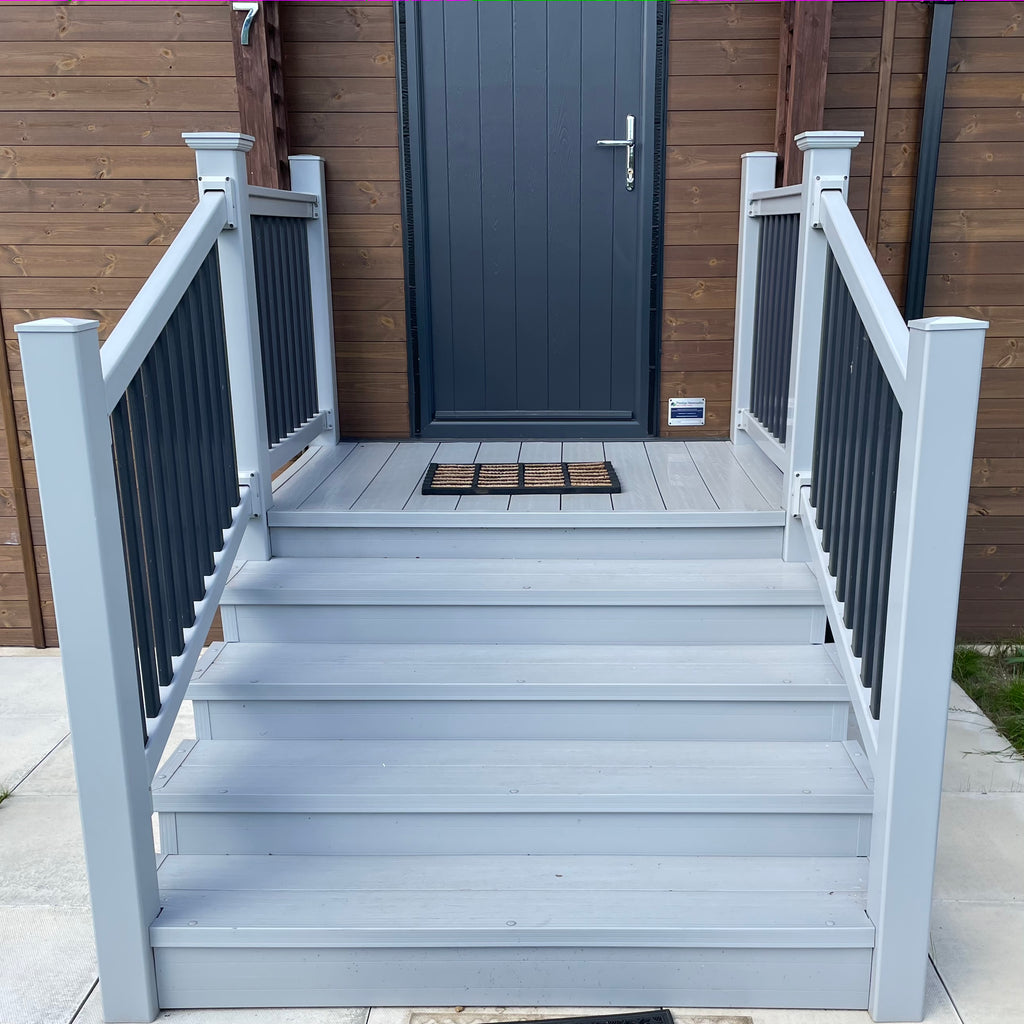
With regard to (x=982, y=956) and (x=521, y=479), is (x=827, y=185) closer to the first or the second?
(x=521, y=479)

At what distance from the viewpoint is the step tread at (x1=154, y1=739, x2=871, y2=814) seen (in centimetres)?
206

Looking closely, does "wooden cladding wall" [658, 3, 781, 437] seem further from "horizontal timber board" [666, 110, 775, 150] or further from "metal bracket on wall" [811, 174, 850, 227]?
"metal bracket on wall" [811, 174, 850, 227]

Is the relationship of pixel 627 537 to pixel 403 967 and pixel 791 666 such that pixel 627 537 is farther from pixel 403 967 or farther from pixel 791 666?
pixel 403 967

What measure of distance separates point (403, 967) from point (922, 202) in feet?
10.2

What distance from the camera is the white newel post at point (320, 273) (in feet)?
11.1

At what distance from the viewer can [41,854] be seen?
2475 mm

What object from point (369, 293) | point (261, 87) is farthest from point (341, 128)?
point (369, 293)

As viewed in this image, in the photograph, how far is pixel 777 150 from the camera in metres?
3.33

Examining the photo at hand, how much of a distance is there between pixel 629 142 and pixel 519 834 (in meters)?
2.39

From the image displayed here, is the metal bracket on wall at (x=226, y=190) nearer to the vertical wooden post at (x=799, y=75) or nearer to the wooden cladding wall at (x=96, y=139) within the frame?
the wooden cladding wall at (x=96, y=139)

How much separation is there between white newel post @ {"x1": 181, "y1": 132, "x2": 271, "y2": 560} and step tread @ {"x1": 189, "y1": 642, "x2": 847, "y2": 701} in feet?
1.36

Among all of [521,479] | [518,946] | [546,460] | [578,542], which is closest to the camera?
[518,946]

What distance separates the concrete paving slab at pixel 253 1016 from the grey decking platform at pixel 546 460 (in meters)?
1.24

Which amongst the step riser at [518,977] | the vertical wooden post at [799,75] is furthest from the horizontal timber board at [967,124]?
the step riser at [518,977]
